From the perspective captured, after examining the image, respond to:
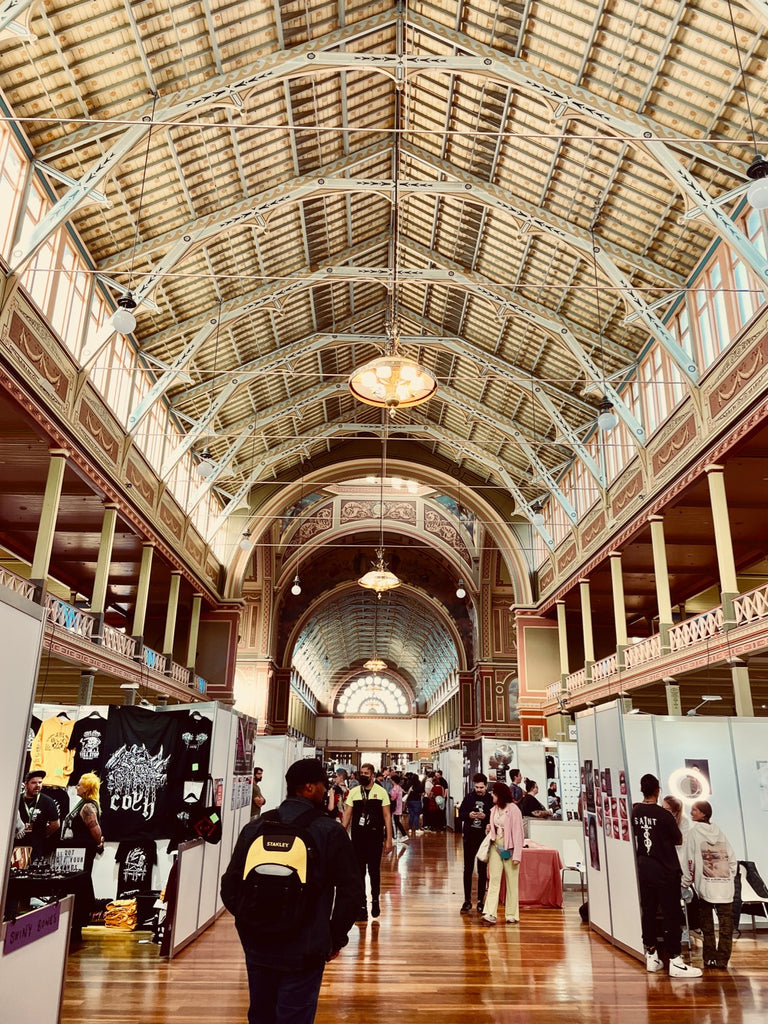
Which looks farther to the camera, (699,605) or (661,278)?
(699,605)

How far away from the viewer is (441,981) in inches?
258

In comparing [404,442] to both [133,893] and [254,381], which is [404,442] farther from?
[133,893]

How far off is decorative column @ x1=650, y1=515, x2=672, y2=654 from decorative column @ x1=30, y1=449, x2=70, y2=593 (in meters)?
12.2

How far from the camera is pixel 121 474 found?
17.1 m

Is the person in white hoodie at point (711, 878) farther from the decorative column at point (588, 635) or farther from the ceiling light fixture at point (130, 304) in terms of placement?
the decorative column at point (588, 635)

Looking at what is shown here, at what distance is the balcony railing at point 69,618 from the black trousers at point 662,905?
10291 millimetres

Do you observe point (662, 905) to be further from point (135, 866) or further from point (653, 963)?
point (135, 866)

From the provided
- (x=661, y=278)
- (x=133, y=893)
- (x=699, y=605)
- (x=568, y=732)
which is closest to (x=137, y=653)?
(x=133, y=893)

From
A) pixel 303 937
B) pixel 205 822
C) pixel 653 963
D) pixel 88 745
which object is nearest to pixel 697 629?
pixel 653 963

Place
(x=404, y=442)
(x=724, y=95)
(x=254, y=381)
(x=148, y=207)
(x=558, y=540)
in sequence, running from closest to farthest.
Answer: (x=724, y=95)
(x=148, y=207)
(x=254, y=381)
(x=558, y=540)
(x=404, y=442)

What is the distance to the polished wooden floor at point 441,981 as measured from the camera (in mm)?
5625

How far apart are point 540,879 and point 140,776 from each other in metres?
5.78

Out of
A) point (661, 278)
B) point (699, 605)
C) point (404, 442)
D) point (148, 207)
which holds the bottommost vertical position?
point (699, 605)

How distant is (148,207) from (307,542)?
59.6 feet
